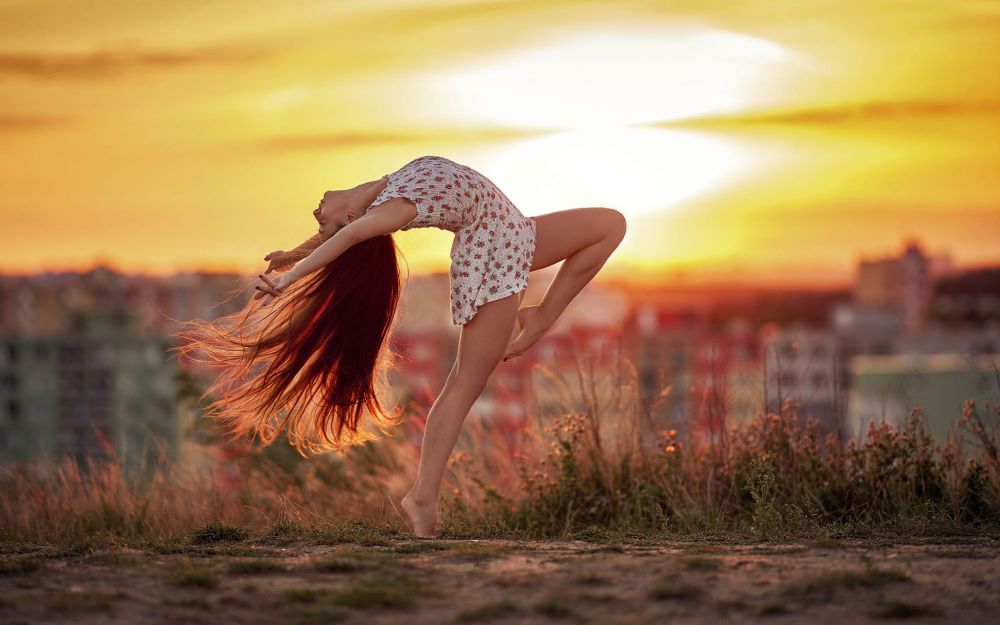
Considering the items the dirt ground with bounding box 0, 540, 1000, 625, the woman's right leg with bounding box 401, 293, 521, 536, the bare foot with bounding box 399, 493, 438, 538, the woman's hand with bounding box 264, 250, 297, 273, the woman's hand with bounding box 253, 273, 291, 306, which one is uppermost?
the woman's hand with bounding box 264, 250, 297, 273

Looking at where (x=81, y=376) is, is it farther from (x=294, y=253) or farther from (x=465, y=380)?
(x=465, y=380)

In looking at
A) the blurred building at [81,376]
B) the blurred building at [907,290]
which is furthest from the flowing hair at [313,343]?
the blurred building at [907,290]

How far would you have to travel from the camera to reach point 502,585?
382cm

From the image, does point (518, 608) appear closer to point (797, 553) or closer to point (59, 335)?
point (797, 553)

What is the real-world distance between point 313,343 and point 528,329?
954 millimetres

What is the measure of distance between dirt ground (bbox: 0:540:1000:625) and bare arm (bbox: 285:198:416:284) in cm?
110

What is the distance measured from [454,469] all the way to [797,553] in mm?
3427

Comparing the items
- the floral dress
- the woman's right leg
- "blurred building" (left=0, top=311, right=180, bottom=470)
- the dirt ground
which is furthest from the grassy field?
"blurred building" (left=0, top=311, right=180, bottom=470)

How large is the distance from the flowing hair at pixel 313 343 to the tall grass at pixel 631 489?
0.54 m

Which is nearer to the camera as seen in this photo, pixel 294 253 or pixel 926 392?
pixel 294 253

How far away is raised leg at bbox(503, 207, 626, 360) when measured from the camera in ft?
18.1

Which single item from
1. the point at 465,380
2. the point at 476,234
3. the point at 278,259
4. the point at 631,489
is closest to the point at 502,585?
the point at 465,380

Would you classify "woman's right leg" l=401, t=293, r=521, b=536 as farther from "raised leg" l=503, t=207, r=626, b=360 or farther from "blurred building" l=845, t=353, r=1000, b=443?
"blurred building" l=845, t=353, r=1000, b=443

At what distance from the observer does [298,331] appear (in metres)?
5.46
